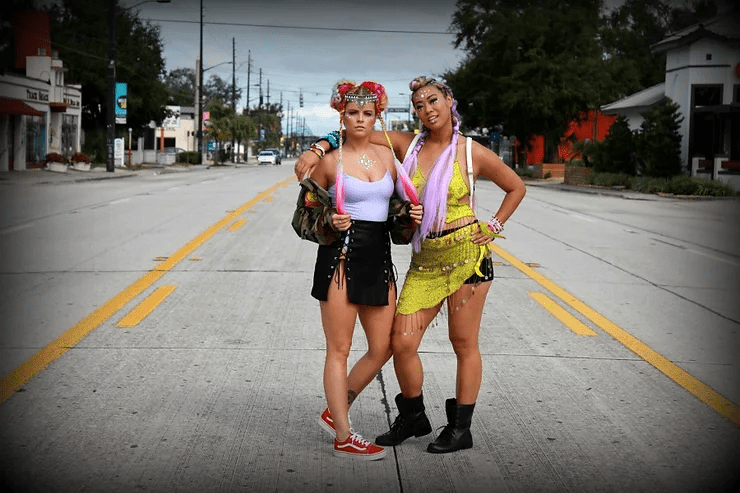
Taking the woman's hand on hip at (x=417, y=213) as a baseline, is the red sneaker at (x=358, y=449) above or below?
below

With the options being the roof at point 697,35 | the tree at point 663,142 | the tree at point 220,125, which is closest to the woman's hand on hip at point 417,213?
the tree at point 663,142

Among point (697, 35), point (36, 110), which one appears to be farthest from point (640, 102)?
point (36, 110)

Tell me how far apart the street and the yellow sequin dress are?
361 mm

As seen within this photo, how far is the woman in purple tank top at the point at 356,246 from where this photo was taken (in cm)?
450

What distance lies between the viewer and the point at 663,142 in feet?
115

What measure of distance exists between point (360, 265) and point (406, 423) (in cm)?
89

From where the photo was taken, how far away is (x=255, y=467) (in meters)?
4.56

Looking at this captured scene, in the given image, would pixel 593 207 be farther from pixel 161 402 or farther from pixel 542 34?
pixel 542 34

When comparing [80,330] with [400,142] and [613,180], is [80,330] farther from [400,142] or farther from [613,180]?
[613,180]

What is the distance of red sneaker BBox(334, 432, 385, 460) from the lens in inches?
183

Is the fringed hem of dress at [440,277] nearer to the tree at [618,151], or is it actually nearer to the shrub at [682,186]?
the shrub at [682,186]

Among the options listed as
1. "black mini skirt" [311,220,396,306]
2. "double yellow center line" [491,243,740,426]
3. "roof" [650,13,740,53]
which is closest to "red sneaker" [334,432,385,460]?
"black mini skirt" [311,220,396,306]

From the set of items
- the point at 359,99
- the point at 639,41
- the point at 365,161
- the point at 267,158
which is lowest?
the point at 267,158

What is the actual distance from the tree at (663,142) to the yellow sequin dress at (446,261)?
31918 millimetres
